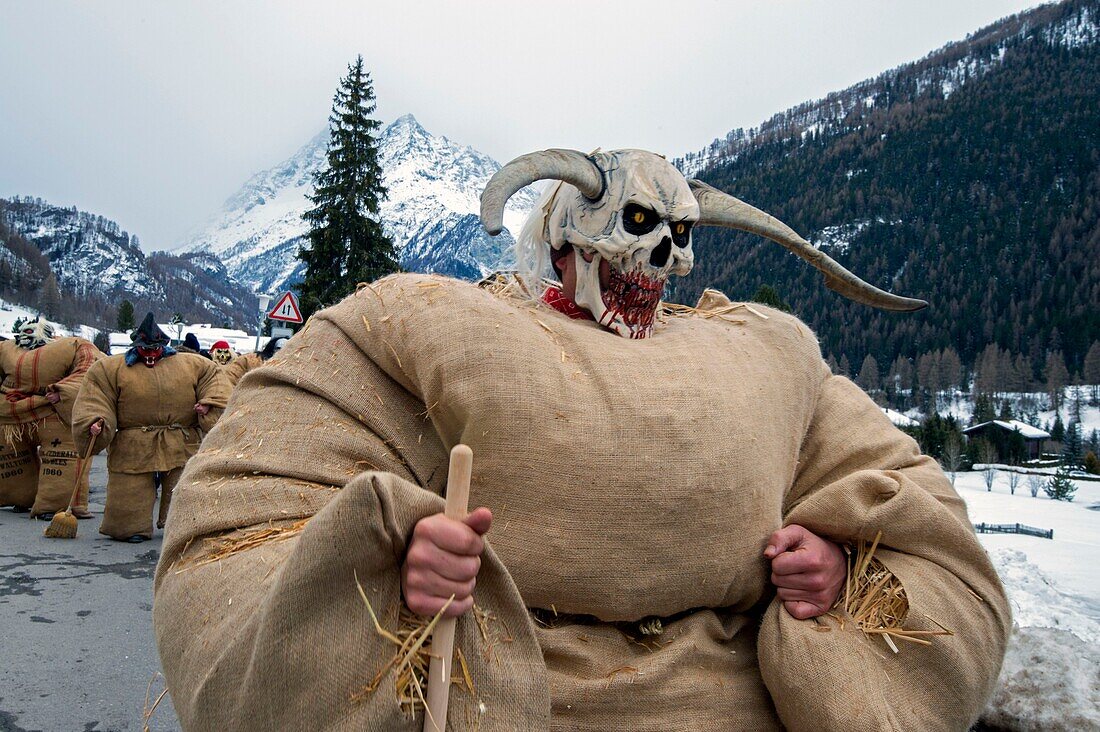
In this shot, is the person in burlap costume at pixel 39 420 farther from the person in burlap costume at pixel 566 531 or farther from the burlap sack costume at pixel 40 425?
the person in burlap costume at pixel 566 531

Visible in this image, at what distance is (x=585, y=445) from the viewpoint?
1.86m

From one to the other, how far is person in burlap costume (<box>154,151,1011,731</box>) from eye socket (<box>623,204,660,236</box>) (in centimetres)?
28

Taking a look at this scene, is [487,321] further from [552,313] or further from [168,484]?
[168,484]

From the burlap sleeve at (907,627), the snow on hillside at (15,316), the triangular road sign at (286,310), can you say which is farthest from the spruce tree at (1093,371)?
the snow on hillside at (15,316)

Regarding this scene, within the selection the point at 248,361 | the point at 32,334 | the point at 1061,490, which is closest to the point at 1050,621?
the point at 248,361

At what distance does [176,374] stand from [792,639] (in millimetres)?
8177

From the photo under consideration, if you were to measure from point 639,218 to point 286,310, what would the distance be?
40.7 ft

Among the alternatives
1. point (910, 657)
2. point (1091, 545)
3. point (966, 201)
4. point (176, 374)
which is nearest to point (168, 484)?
point (176, 374)

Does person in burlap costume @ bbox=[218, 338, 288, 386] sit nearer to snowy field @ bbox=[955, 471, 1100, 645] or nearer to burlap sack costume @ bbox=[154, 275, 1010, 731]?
snowy field @ bbox=[955, 471, 1100, 645]

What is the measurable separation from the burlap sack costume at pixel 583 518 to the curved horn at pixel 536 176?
9.1 inches

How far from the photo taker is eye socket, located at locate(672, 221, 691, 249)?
8.26 feet

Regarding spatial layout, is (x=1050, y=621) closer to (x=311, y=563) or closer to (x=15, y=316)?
(x=311, y=563)

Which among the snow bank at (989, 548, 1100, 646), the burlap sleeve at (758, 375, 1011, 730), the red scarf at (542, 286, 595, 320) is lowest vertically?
the snow bank at (989, 548, 1100, 646)

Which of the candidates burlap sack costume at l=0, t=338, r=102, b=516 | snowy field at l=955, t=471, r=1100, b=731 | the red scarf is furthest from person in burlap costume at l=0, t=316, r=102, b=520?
snowy field at l=955, t=471, r=1100, b=731
